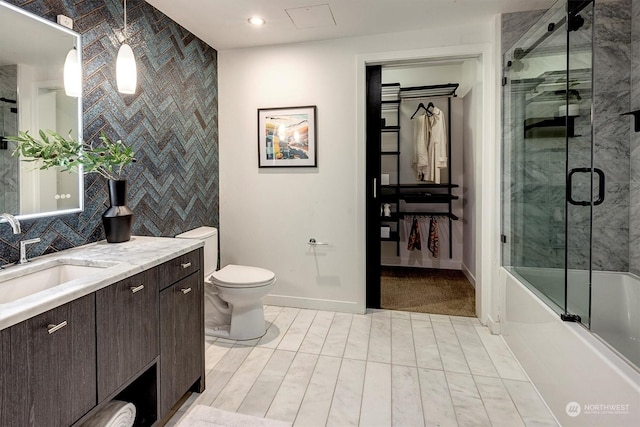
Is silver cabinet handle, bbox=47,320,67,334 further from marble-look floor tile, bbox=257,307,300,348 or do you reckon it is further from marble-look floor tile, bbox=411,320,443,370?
marble-look floor tile, bbox=411,320,443,370

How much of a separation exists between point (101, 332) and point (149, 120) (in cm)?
158

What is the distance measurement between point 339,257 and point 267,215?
2.54 feet

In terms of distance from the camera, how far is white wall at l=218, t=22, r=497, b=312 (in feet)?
9.86

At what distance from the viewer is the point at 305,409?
181cm

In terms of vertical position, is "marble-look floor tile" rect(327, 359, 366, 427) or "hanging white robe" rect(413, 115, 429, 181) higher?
"hanging white robe" rect(413, 115, 429, 181)

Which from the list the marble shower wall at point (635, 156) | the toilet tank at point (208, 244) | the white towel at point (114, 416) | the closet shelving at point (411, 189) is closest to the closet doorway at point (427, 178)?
the closet shelving at point (411, 189)

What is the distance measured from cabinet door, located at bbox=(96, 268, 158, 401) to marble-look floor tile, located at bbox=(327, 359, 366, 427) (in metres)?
0.93

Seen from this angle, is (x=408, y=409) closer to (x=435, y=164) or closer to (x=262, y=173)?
(x=262, y=173)

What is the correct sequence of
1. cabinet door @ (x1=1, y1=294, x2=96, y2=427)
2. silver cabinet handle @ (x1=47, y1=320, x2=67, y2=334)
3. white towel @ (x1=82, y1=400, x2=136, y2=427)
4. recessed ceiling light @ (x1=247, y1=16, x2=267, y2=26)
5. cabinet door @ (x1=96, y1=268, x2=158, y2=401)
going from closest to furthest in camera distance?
cabinet door @ (x1=1, y1=294, x2=96, y2=427), silver cabinet handle @ (x1=47, y1=320, x2=67, y2=334), cabinet door @ (x1=96, y1=268, x2=158, y2=401), white towel @ (x1=82, y1=400, x2=136, y2=427), recessed ceiling light @ (x1=247, y1=16, x2=267, y2=26)

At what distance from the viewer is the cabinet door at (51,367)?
979 mm

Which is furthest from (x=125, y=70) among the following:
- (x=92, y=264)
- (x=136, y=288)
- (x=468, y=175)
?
(x=468, y=175)

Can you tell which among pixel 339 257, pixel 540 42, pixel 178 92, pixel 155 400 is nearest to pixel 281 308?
pixel 339 257

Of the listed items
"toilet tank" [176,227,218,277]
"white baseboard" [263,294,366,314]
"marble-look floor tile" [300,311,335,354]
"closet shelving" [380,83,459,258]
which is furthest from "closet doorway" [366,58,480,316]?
"toilet tank" [176,227,218,277]

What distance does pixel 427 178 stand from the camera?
13.8ft
